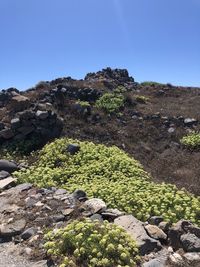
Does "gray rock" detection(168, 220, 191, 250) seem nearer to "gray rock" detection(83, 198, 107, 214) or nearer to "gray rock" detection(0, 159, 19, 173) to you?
"gray rock" detection(83, 198, 107, 214)

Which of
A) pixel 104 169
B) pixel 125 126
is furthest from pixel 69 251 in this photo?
pixel 125 126

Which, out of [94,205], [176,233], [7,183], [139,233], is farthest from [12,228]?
[176,233]

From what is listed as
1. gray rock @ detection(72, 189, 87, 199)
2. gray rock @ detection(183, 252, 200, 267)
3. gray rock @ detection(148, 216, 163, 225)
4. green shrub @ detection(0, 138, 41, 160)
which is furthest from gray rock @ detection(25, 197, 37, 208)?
green shrub @ detection(0, 138, 41, 160)

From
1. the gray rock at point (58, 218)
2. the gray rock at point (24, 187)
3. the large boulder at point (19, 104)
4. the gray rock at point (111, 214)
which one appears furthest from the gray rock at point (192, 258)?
the large boulder at point (19, 104)

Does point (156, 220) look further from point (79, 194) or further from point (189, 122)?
point (189, 122)

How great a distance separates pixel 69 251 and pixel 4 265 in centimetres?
168

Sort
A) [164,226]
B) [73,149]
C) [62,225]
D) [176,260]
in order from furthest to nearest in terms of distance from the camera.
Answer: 1. [73,149]
2. [62,225]
3. [164,226]
4. [176,260]

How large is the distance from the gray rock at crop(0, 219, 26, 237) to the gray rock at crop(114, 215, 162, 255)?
269 cm

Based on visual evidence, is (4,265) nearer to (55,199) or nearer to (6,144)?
(55,199)

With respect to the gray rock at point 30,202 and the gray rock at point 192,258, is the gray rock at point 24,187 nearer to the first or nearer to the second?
the gray rock at point 30,202

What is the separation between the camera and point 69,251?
30.7ft

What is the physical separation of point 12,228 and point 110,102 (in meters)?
20.8

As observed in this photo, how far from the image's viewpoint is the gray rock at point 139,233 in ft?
32.1

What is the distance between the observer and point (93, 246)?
9.08 m
